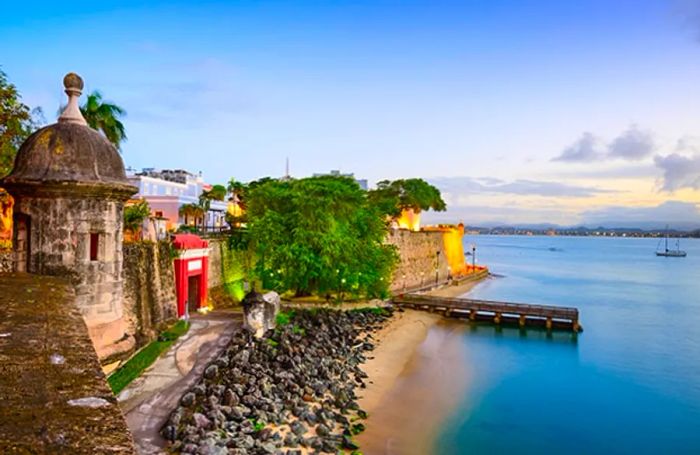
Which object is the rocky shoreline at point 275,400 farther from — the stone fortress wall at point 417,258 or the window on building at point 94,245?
the stone fortress wall at point 417,258

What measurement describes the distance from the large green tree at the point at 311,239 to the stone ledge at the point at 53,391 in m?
24.8

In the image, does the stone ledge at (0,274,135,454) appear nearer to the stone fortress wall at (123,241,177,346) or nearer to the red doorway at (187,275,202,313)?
the stone fortress wall at (123,241,177,346)

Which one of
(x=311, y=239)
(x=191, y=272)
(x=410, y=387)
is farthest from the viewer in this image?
(x=311, y=239)

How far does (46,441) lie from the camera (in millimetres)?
3277

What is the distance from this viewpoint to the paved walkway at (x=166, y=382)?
14742mm

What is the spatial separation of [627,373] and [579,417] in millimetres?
9891

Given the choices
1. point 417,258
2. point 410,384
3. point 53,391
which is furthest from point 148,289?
point 417,258

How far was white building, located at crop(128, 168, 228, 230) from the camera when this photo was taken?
52.3 metres

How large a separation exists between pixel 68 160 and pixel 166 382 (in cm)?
952

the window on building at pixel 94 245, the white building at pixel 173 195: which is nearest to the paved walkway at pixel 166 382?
the window on building at pixel 94 245

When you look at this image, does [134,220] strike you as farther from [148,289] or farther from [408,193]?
[408,193]

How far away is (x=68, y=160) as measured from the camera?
35.8 ft

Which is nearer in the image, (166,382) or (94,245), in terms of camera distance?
(94,245)

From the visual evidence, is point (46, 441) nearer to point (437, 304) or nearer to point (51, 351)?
point (51, 351)
